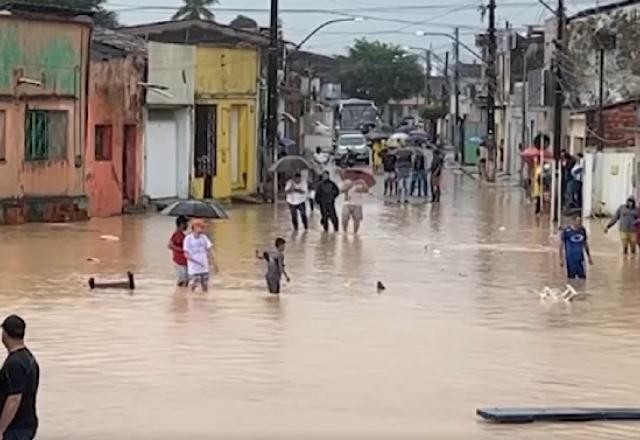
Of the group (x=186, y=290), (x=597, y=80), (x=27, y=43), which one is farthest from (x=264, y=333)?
(x=597, y=80)

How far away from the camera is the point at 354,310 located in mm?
22266

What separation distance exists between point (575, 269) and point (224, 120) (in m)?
25.7

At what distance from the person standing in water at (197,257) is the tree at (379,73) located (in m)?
130

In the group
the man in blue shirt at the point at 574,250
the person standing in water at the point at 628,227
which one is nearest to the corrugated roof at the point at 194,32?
the person standing in water at the point at 628,227

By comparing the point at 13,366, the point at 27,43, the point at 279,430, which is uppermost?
the point at 27,43

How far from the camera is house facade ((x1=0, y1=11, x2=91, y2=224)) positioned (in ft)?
122

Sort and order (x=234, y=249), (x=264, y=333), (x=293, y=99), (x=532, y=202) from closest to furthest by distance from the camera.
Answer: (x=264, y=333) → (x=234, y=249) → (x=532, y=202) → (x=293, y=99)

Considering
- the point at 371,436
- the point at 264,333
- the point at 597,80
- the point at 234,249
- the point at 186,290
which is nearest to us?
the point at 371,436

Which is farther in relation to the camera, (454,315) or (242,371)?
(454,315)

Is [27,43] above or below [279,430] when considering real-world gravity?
above

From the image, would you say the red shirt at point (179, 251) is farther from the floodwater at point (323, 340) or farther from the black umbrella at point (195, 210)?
the black umbrella at point (195, 210)

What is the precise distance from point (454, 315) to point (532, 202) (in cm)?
2891

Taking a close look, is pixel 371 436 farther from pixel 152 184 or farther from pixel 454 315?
pixel 152 184

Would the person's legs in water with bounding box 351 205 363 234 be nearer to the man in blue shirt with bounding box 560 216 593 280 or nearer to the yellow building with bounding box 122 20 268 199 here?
the man in blue shirt with bounding box 560 216 593 280
